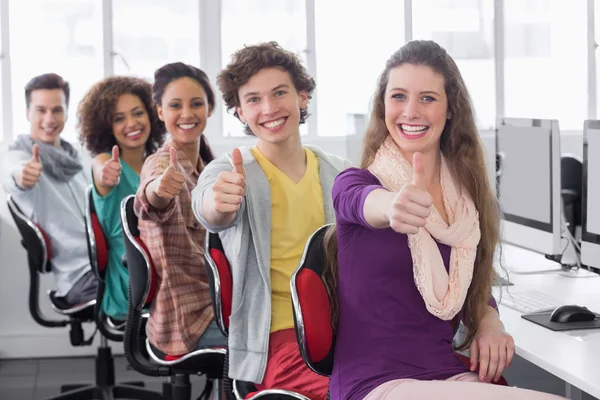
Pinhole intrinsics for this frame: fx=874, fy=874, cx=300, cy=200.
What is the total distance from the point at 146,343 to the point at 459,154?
4.23 ft

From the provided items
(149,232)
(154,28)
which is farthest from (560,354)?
(154,28)

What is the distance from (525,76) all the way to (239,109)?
334cm

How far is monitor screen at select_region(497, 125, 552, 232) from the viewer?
2760 mm

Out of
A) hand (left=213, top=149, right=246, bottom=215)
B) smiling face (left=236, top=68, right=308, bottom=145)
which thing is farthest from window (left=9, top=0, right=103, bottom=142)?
hand (left=213, top=149, right=246, bottom=215)

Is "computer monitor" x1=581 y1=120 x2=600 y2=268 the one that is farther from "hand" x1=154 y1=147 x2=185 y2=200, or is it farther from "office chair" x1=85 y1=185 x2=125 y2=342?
"office chair" x1=85 y1=185 x2=125 y2=342

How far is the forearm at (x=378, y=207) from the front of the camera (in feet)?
5.12

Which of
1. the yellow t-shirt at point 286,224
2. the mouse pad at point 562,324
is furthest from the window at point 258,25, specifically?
the mouse pad at point 562,324

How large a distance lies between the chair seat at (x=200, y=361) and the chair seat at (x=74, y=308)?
2.94ft

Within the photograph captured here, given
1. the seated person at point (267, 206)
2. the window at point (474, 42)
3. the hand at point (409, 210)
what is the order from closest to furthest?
the hand at point (409, 210) → the seated person at point (267, 206) → the window at point (474, 42)

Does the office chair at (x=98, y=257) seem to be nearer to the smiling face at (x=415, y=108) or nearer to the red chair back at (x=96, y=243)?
the red chair back at (x=96, y=243)

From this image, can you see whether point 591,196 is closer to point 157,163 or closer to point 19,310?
point 157,163

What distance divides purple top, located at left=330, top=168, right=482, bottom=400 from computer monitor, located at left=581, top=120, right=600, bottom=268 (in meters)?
0.87

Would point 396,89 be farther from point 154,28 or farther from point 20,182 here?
point 154,28

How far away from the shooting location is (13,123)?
187 inches
